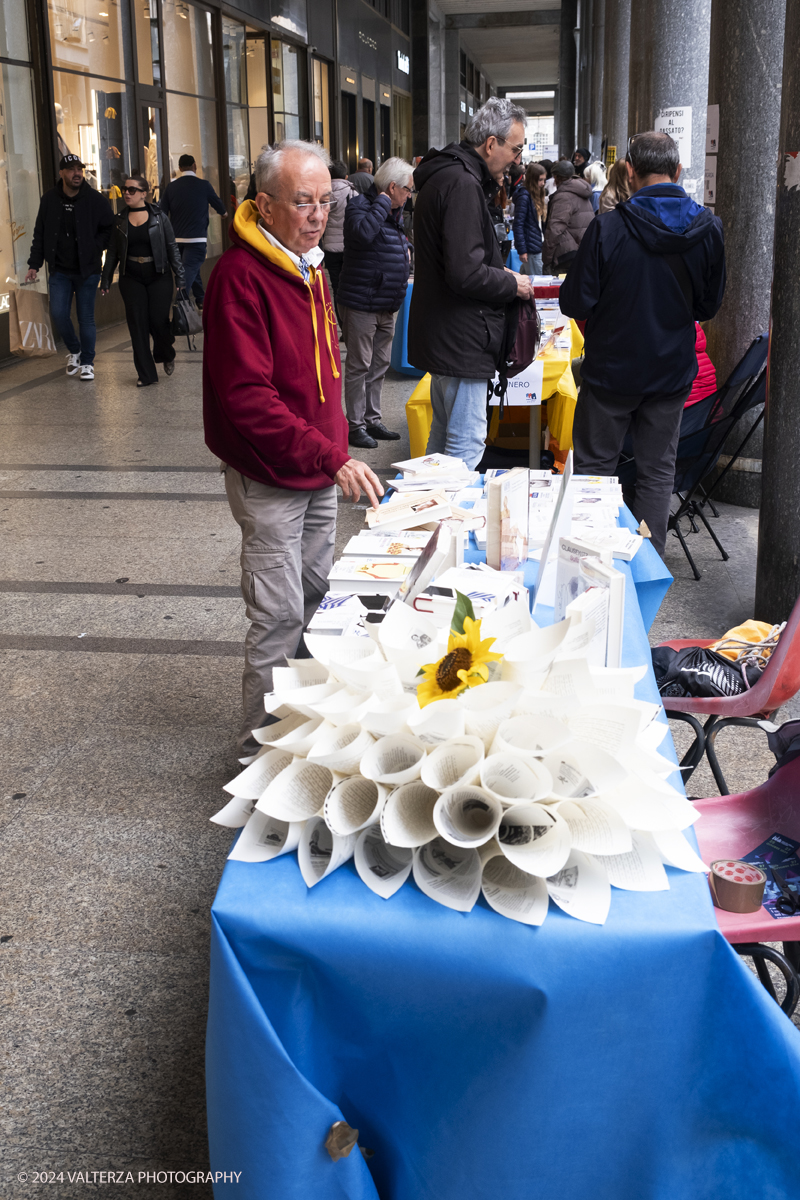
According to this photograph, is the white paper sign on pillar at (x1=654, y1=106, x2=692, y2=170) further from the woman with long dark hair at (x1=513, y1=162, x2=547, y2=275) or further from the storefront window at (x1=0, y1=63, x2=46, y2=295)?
the storefront window at (x1=0, y1=63, x2=46, y2=295)

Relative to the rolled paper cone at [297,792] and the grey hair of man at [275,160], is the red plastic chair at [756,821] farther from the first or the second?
the grey hair of man at [275,160]

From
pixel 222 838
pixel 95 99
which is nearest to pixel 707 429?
pixel 222 838

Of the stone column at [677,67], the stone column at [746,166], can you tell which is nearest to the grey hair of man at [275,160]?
the stone column at [746,166]

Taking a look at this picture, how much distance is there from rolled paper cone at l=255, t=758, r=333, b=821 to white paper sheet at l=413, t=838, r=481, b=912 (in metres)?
0.17

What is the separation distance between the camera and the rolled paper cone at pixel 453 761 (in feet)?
4.96

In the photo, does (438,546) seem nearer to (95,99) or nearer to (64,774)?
(64,774)

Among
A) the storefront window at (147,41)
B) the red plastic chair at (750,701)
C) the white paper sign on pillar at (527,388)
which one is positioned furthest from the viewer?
the storefront window at (147,41)

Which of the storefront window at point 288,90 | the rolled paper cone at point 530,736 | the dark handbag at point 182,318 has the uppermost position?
the storefront window at point 288,90

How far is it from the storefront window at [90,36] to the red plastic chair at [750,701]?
36.3 feet

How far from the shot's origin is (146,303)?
9.03 metres

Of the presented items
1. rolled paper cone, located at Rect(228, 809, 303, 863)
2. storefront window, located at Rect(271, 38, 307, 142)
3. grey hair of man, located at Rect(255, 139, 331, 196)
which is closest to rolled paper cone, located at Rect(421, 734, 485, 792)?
rolled paper cone, located at Rect(228, 809, 303, 863)

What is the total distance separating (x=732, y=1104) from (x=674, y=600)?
3380mm

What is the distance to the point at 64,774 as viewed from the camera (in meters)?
3.44

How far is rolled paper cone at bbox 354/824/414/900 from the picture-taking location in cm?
153
